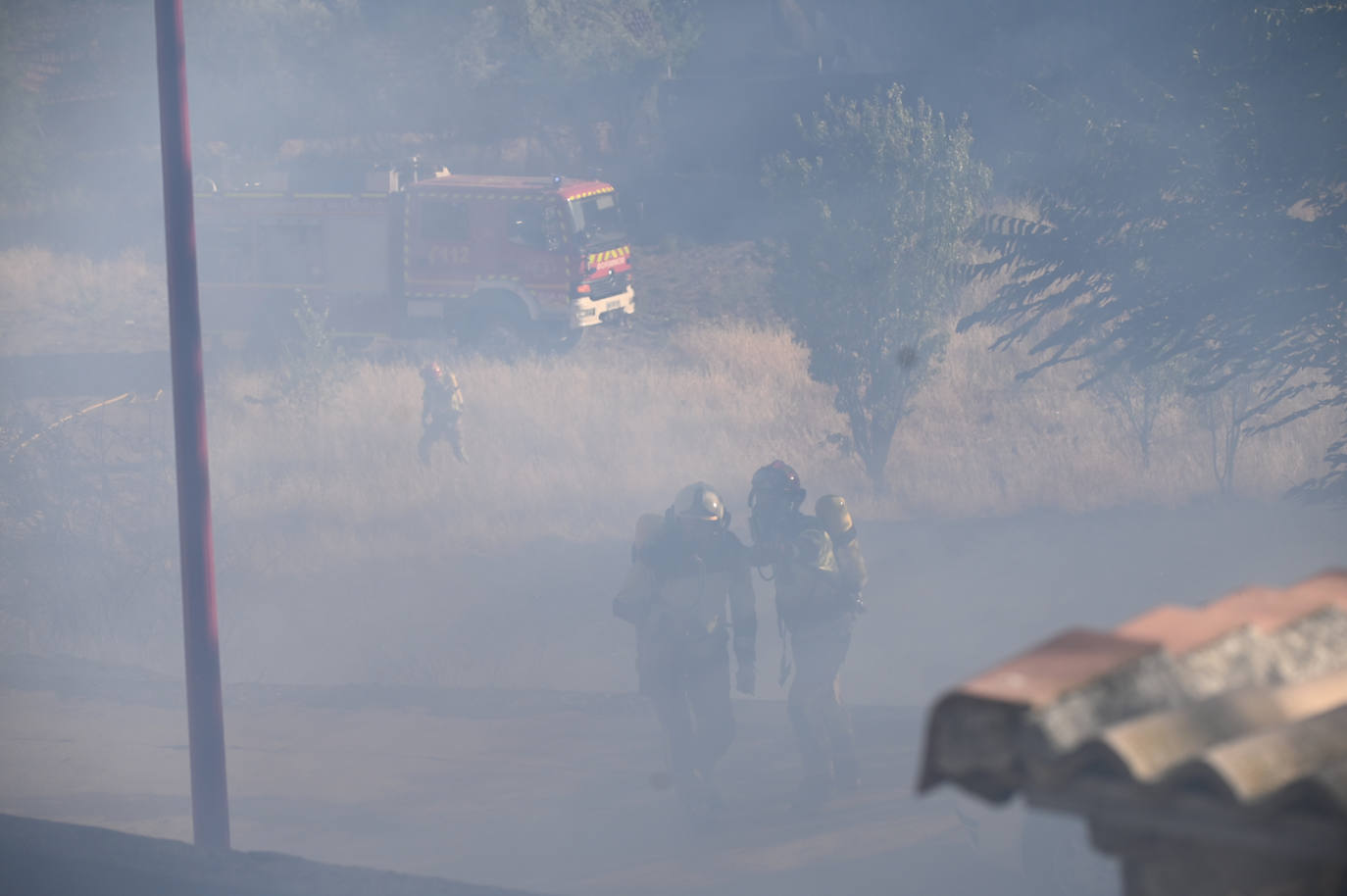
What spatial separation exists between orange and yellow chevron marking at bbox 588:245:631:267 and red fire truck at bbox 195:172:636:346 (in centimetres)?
3

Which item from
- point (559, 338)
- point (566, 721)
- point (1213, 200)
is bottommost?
point (566, 721)

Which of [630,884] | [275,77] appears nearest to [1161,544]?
[630,884]

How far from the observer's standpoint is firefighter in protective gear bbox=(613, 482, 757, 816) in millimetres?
7020

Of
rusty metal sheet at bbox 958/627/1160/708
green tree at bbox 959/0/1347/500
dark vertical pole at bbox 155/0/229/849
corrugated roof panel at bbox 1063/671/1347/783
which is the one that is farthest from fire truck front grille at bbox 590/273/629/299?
corrugated roof panel at bbox 1063/671/1347/783

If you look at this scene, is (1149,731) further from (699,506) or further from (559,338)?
(559,338)

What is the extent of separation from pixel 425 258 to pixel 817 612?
14.4 metres

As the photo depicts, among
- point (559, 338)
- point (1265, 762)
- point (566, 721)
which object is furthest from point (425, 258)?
point (1265, 762)

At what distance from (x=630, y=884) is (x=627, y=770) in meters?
1.64

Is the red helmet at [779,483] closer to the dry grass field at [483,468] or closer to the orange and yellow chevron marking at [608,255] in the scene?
the dry grass field at [483,468]

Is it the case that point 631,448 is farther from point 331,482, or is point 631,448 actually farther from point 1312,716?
point 1312,716

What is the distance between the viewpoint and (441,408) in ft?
47.8

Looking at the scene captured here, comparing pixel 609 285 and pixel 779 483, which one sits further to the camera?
pixel 609 285

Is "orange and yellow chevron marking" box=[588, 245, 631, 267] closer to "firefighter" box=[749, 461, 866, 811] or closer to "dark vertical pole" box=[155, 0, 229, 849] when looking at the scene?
"firefighter" box=[749, 461, 866, 811]

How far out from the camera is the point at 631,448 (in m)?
15.6
